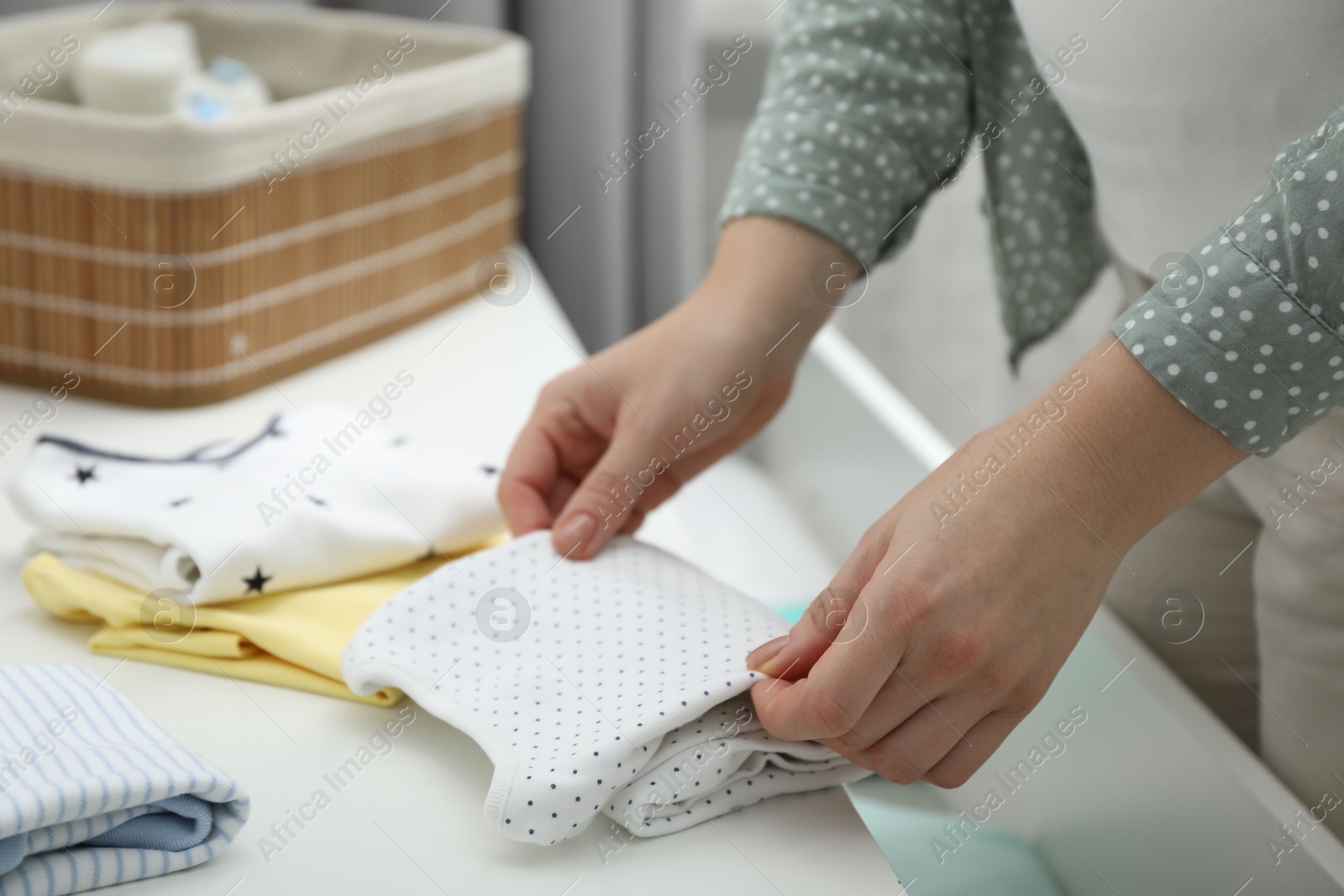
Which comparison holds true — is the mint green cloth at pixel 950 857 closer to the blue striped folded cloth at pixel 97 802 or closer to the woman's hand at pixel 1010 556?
the woman's hand at pixel 1010 556

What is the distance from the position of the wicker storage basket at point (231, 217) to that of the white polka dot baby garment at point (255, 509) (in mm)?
159

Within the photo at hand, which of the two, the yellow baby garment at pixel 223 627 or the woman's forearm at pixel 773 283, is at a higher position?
the woman's forearm at pixel 773 283

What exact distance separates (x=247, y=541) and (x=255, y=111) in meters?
Answer: 0.36

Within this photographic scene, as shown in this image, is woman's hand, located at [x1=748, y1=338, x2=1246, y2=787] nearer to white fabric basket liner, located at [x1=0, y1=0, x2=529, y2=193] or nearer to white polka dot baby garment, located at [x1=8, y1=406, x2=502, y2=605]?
white polka dot baby garment, located at [x1=8, y1=406, x2=502, y2=605]

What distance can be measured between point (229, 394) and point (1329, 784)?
0.67 metres

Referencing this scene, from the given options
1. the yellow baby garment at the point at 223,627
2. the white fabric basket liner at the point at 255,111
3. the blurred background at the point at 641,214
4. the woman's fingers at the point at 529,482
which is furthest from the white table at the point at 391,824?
the blurred background at the point at 641,214

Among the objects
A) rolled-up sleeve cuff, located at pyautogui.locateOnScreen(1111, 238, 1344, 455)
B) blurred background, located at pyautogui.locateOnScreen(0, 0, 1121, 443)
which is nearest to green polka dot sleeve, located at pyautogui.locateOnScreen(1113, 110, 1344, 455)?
rolled-up sleeve cuff, located at pyautogui.locateOnScreen(1111, 238, 1344, 455)

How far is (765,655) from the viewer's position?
43cm

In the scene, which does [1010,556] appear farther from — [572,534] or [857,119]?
[857,119]

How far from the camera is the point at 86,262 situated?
70 cm

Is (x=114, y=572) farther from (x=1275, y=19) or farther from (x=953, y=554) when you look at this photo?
(x=1275, y=19)

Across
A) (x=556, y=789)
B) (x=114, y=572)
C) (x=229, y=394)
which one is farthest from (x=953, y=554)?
(x=229, y=394)

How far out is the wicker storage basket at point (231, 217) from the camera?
2.24 ft

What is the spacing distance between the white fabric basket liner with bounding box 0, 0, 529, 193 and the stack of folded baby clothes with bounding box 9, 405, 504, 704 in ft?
0.68
